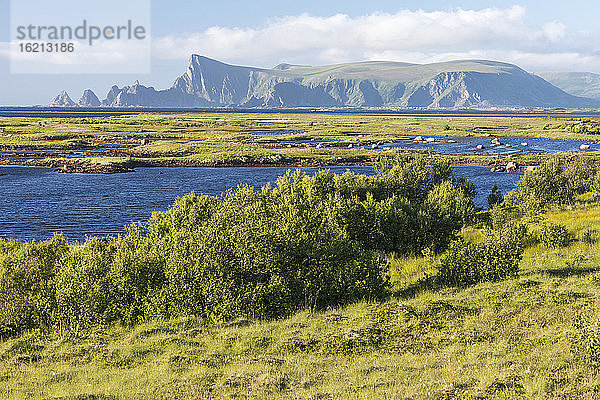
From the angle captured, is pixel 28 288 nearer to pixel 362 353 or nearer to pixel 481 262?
pixel 362 353

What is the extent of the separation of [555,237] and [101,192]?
7178cm

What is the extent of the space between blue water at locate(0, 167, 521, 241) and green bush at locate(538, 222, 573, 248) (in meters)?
35.7

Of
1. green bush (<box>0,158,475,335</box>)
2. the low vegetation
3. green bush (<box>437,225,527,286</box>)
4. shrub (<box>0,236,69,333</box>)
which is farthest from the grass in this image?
shrub (<box>0,236,69,333</box>)

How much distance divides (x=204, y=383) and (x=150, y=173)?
9587 cm

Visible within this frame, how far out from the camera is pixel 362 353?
65.0 ft

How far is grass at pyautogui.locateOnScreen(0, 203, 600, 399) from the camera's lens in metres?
15.6

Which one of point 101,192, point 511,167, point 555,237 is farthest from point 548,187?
point 101,192

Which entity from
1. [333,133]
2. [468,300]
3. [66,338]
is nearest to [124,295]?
[66,338]

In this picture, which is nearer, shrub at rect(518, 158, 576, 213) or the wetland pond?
shrub at rect(518, 158, 576, 213)

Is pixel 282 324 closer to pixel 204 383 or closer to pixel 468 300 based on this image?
pixel 204 383

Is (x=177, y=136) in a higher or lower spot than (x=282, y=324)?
higher

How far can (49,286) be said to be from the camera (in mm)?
28891

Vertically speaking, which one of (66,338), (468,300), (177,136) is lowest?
(66,338)

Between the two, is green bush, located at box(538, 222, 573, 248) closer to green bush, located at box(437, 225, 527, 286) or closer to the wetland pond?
green bush, located at box(437, 225, 527, 286)
